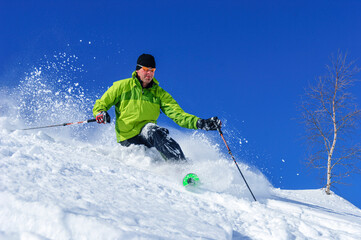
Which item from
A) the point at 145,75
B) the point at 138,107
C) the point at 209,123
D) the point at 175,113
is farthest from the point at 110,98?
the point at 209,123

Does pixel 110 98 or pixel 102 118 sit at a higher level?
pixel 110 98

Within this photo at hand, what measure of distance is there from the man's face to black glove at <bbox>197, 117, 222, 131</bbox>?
1285mm

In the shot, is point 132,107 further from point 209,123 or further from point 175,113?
point 209,123

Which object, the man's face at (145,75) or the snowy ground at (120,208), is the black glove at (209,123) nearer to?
the snowy ground at (120,208)

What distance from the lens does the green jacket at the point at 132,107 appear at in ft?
15.9

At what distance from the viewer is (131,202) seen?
6.69 feet

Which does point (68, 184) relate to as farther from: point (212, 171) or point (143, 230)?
point (212, 171)

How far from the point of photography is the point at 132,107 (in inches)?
191

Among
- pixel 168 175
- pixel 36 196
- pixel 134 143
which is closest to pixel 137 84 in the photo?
pixel 134 143

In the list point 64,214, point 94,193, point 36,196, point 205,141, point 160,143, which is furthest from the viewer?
point 205,141

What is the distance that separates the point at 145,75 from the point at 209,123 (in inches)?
60.8

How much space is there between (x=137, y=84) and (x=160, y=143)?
129 cm

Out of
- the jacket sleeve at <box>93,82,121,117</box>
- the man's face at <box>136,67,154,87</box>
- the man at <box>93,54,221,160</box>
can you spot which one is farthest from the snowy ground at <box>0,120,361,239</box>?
the man's face at <box>136,67,154,87</box>

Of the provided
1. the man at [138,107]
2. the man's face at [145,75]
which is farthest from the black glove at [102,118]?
the man's face at [145,75]
